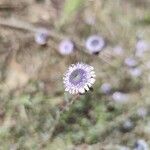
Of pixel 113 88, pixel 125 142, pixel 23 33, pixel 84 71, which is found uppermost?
pixel 23 33

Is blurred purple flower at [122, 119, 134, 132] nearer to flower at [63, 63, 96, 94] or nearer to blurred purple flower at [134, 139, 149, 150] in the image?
blurred purple flower at [134, 139, 149, 150]

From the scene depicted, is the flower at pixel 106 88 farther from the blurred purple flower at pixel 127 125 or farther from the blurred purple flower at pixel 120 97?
the blurred purple flower at pixel 127 125

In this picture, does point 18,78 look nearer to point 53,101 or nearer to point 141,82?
point 53,101

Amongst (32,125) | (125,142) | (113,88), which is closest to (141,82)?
(113,88)

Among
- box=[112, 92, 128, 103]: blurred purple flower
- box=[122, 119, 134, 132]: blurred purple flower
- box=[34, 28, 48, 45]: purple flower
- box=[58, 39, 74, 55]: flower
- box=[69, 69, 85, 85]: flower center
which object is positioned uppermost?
box=[34, 28, 48, 45]: purple flower

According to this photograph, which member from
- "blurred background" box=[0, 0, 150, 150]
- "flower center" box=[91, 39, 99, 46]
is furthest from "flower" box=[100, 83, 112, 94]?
"flower center" box=[91, 39, 99, 46]

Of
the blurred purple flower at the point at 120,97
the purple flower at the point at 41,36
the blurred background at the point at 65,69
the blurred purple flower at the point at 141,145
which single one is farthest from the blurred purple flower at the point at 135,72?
the purple flower at the point at 41,36
